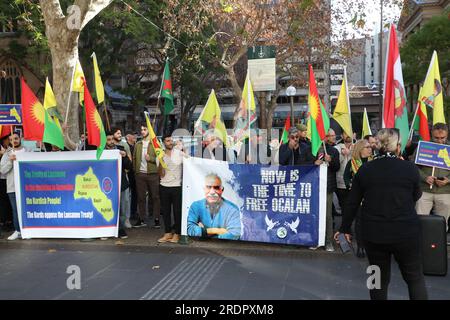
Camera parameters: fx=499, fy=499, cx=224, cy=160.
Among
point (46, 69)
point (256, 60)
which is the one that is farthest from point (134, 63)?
point (256, 60)

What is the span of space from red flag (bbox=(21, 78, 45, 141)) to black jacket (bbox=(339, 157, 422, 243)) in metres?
5.96

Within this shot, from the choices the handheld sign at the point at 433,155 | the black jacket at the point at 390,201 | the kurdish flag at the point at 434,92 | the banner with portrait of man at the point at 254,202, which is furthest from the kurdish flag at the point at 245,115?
the black jacket at the point at 390,201

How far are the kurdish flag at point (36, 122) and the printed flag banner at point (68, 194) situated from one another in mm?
295

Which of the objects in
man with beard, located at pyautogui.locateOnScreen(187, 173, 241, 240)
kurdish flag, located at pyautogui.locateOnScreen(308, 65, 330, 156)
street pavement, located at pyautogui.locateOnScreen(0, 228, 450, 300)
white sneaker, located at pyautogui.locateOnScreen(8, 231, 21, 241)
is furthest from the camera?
white sneaker, located at pyautogui.locateOnScreen(8, 231, 21, 241)

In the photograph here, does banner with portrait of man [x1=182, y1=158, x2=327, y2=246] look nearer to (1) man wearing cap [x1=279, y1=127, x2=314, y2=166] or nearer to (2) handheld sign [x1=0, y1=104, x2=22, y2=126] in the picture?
(1) man wearing cap [x1=279, y1=127, x2=314, y2=166]

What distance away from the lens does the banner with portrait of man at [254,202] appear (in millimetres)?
7305

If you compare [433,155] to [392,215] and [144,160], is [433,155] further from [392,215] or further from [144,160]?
[144,160]

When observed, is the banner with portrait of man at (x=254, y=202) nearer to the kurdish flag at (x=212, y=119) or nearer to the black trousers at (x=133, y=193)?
the kurdish flag at (x=212, y=119)

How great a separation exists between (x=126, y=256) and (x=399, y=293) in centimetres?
374

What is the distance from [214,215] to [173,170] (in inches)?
37.8

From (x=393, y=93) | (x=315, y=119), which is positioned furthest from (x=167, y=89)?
(x=393, y=93)

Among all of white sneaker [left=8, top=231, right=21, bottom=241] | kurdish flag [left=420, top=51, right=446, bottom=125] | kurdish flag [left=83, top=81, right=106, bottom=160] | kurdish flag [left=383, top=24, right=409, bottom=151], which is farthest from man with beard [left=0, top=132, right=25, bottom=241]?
kurdish flag [left=420, top=51, right=446, bottom=125]

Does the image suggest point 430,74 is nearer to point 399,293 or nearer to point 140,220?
point 399,293

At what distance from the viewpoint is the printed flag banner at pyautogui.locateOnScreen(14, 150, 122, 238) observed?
8.20 meters
